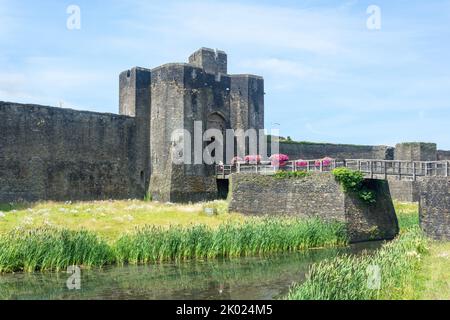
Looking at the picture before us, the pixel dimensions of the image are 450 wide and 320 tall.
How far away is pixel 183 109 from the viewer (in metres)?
30.0

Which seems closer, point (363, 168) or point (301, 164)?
point (363, 168)

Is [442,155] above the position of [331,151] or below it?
below

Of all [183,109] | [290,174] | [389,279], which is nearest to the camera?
Answer: [389,279]

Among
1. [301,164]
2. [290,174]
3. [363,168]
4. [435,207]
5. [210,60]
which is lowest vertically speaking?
[435,207]

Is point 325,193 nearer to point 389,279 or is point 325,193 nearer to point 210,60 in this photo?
point 389,279

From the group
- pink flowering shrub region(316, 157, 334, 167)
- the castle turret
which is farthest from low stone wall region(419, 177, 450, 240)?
the castle turret

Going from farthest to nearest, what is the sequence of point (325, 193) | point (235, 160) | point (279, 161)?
1. point (235, 160)
2. point (279, 161)
3. point (325, 193)

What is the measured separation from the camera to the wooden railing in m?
20.7

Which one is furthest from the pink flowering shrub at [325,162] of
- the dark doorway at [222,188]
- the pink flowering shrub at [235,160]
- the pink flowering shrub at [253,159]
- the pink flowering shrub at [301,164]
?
the dark doorway at [222,188]

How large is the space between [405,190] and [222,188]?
13.5 metres

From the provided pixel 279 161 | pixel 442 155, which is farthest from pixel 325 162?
pixel 442 155

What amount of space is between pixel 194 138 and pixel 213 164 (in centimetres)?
214

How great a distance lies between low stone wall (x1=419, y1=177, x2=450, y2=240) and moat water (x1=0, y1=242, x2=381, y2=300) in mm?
4167

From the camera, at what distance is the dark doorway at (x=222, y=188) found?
31.8 m
